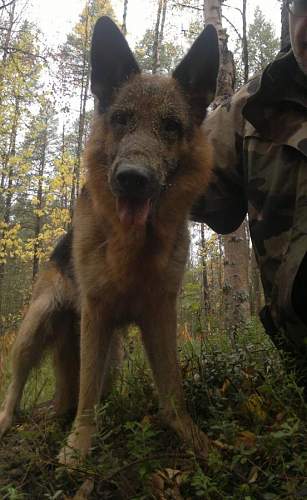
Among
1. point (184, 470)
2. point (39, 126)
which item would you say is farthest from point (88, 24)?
point (184, 470)

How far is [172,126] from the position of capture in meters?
3.15

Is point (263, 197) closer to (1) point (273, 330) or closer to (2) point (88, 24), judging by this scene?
(1) point (273, 330)

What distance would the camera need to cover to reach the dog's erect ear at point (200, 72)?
327 cm

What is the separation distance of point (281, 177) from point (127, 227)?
1203mm

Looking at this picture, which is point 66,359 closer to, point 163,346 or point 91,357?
point 91,357

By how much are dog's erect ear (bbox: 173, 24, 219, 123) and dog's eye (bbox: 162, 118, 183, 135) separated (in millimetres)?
328

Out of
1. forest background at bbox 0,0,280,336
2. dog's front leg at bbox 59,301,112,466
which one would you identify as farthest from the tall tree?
dog's front leg at bbox 59,301,112,466

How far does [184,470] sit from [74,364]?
171 cm

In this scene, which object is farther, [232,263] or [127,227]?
[232,263]

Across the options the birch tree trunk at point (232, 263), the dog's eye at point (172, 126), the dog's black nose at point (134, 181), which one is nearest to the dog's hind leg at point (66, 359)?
the dog's black nose at point (134, 181)

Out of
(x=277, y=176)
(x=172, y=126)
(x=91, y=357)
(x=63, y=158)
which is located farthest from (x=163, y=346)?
(x=63, y=158)

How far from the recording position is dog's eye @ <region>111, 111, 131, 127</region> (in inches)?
121

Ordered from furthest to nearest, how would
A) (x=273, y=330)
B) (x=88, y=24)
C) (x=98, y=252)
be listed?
(x=88, y=24) → (x=273, y=330) → (x=98, y=252)

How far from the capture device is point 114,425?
9.20 feet
